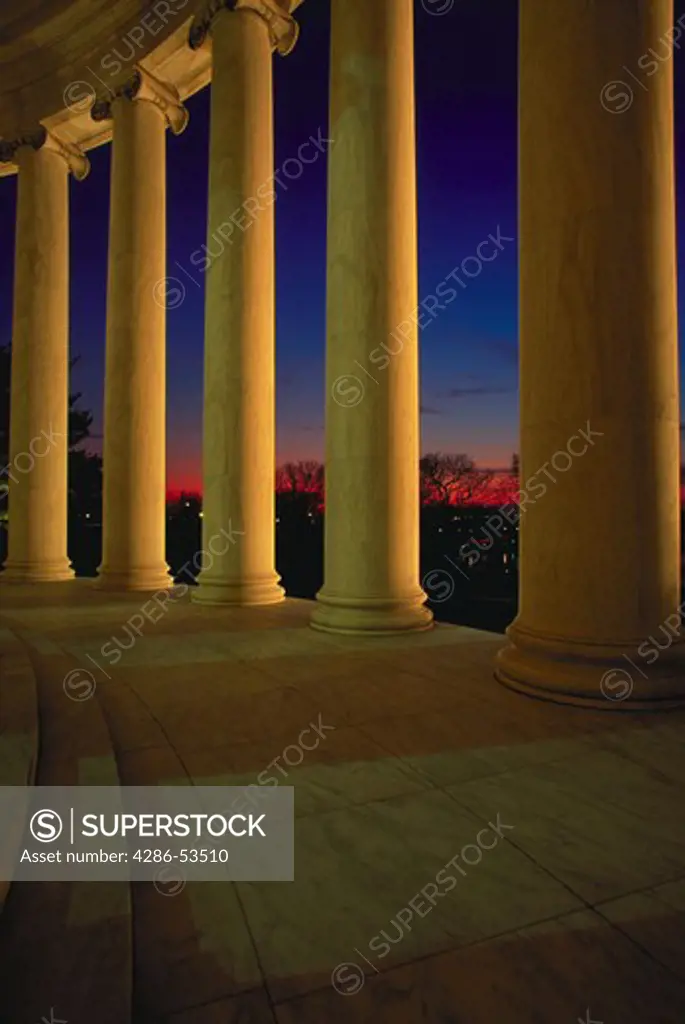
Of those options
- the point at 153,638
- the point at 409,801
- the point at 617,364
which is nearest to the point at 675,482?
the point at 617,364

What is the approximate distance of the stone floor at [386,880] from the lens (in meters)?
48.5

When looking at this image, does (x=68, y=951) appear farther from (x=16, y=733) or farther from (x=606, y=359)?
(x=606, y=359)

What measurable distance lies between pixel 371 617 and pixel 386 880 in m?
130

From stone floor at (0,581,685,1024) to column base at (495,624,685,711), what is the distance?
346 centimetres

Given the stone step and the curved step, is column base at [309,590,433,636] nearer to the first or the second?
the stone step

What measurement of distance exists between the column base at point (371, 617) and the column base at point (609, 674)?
68.8 meters

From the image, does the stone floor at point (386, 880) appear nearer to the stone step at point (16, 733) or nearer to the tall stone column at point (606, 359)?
the stone step at point (16, 733)

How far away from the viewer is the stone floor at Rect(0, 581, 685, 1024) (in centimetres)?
4853

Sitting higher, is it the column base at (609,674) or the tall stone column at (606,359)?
the tall stone column at (606,359)

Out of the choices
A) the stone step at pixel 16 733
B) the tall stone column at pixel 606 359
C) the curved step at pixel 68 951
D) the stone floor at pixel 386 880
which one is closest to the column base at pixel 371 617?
the stone floor at pixel 386 880

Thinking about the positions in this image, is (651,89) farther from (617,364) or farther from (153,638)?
(153,638)

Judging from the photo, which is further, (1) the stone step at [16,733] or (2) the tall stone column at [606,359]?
(2) the tall stone column at [606,359]

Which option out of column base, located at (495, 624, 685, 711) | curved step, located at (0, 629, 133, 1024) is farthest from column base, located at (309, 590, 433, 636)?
curved step, located at (0, 629, 133, 1024)

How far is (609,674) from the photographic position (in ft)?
386
